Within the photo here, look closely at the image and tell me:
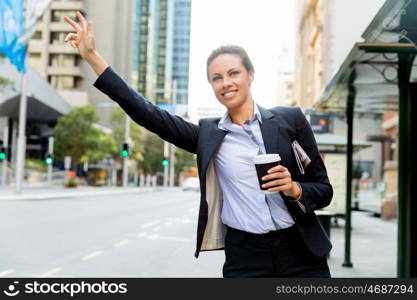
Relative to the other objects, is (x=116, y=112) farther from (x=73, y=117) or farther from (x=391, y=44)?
(x=391, y=44)

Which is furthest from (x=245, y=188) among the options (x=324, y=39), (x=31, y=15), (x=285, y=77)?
(x=285, y=77)

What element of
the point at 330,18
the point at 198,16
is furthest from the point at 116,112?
the point at 198,16

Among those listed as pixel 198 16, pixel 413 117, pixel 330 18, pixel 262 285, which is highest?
pixel 330 18

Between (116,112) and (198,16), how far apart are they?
4005cm

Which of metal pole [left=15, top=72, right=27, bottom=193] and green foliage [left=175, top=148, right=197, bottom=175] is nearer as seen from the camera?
green foliage [left=175, top=148, right=197, bottom=175]

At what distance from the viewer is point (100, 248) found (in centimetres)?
1009

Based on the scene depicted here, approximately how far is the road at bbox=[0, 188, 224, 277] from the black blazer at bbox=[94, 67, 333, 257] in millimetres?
5056

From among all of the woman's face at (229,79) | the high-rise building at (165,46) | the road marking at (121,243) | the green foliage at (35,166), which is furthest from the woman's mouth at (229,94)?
the green foliage at (35,166)

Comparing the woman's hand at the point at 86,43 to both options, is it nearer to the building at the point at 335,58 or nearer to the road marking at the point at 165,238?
the road marking at the point at 165,238

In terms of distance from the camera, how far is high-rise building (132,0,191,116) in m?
5.66

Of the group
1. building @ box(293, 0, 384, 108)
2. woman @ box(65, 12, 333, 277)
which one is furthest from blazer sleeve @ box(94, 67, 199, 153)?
building @ box(293, 0, 384, 108)

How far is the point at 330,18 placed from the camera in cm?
3105

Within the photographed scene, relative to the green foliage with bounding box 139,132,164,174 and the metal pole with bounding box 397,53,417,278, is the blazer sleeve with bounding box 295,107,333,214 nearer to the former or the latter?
the metal pole with bounding box 397,53,417,278

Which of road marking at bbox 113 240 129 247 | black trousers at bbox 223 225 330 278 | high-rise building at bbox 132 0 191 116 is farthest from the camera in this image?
road marking at bbox 113 240 129 247
